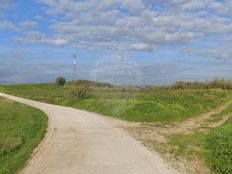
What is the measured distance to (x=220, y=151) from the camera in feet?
43.9

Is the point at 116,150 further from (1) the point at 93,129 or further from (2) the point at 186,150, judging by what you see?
(1) the point at 93,129

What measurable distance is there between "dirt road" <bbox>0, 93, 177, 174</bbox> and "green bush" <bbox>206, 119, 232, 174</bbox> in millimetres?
1626

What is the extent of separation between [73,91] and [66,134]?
70.2ft

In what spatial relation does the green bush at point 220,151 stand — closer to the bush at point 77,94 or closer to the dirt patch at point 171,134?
the dirt patch at point 171,134

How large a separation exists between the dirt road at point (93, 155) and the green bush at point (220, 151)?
163 cm

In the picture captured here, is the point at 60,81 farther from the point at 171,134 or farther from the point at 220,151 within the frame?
the point at 220,151

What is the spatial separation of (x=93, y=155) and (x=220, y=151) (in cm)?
463

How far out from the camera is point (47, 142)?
15.3 meters

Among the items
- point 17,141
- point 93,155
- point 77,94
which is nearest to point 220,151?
point 93,155

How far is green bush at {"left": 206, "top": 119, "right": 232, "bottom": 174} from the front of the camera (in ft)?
37.6

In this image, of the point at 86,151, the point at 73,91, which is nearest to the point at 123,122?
the point at 86,151

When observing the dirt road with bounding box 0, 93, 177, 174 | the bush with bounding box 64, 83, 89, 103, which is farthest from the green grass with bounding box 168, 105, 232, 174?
the bush with bounding box 64, 83, 89, 103

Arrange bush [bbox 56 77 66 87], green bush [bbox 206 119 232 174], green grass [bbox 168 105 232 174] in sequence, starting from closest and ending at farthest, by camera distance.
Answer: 1. green bush [bbox 206 119 232 174]
2. green grass [bbox 168 105 232 174]
3. bush [bbox 56 77 66 87]

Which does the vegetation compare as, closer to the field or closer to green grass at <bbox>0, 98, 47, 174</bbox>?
the field
